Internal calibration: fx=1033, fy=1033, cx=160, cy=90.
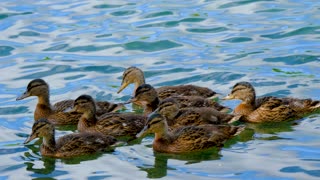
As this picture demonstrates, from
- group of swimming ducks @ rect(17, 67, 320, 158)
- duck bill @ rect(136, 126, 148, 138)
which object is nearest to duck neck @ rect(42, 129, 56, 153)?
group of swimming ducks @ rect(17, 67, 320, 158)

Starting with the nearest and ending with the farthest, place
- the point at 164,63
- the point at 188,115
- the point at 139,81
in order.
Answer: the point at 188,115 → the point at 139,81 → the point at 164,63

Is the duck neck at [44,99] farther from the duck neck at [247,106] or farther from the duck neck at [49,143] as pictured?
the duck neck at [247,106]

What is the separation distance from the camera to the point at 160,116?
13016 mm

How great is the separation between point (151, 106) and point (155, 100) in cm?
13

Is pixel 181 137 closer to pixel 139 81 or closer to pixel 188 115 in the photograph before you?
pixel 188 115

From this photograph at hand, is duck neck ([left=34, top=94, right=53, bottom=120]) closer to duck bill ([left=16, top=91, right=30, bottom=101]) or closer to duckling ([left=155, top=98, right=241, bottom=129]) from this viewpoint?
duck bill ([left=16, top=91, right=30, bottom=101])

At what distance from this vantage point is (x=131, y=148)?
43.1 feet

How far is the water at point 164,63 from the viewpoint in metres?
12.5

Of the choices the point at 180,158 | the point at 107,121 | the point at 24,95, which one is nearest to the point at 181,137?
the point at 180,158

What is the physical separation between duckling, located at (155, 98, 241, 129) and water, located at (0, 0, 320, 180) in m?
0.42

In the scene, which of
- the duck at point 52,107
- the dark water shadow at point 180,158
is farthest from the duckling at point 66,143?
the duck at point 52,107

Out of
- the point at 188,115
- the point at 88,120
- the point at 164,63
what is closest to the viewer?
the point at 188,115

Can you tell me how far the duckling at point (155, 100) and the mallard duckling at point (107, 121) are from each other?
0.52 metres

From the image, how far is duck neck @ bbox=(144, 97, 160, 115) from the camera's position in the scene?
14422 millimetres
